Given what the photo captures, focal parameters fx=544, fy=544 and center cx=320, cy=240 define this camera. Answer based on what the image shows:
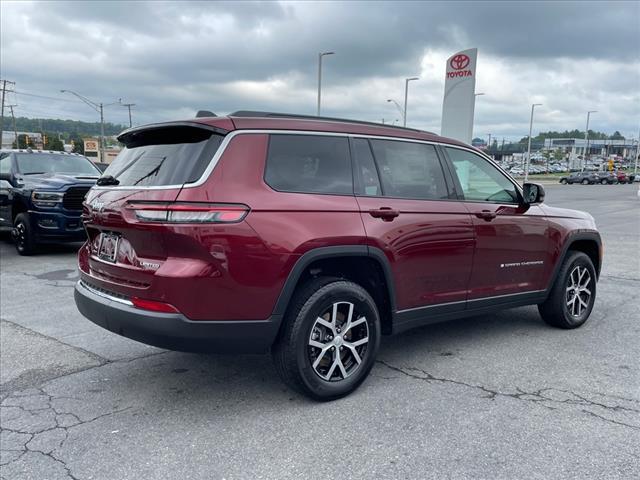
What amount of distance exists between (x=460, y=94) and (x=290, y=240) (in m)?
15.0

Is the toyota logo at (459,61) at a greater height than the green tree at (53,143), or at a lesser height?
greater

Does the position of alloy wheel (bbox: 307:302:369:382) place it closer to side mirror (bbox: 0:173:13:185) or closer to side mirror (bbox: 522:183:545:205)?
side mirror (bbox: 522:183:545:205)

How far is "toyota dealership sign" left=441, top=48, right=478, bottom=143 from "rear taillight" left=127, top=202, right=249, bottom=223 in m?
14.5

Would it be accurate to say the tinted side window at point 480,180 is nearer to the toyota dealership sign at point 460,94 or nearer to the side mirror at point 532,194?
the side mirror at point 532,194

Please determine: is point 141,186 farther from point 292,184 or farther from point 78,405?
point 78,405

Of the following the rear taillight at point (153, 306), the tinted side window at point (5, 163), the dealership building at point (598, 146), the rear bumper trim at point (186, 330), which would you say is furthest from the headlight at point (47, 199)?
the dealership building at point (598, 146)

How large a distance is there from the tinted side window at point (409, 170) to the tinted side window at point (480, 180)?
0.24 metres

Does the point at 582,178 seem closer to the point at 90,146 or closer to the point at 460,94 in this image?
the point at 460,94

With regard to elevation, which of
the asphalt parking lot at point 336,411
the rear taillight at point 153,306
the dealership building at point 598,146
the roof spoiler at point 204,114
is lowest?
the asphalt parking lot at point 336,411

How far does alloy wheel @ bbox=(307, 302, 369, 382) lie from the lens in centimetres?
Result: 353

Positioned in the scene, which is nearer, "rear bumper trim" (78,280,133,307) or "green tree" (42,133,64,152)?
"rear bumper trim" (78,280,133,307)

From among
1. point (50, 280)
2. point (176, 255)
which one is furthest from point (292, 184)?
point (50, 280)

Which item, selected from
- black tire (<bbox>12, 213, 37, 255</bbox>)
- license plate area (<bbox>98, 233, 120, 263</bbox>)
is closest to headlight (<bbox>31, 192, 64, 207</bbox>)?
black tire (<bbox>12, 213, 37, 255</bbox>)

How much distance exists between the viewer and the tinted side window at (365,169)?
3.82m
